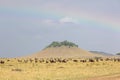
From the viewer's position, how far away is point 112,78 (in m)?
36.1

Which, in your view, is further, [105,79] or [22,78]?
[22,78]

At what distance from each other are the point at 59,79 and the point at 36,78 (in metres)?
2.48

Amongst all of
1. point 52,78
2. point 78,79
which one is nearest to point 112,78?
point 78,79

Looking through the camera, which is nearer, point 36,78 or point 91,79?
point 91,79

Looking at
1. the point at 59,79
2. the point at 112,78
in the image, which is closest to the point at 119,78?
the point at 112,78

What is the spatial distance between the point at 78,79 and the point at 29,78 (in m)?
5.10

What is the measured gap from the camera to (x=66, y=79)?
35.8 meters

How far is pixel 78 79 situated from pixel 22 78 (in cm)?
593

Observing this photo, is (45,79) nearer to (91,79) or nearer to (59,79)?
(59,79)

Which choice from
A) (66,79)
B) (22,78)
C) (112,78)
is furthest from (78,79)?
(22,78)

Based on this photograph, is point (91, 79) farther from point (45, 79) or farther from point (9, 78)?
point (9, 78)

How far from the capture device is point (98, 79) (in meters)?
34.5

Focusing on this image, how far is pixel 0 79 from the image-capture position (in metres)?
35.2

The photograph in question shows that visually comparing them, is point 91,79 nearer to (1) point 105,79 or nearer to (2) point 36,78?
(1) point 105,79
